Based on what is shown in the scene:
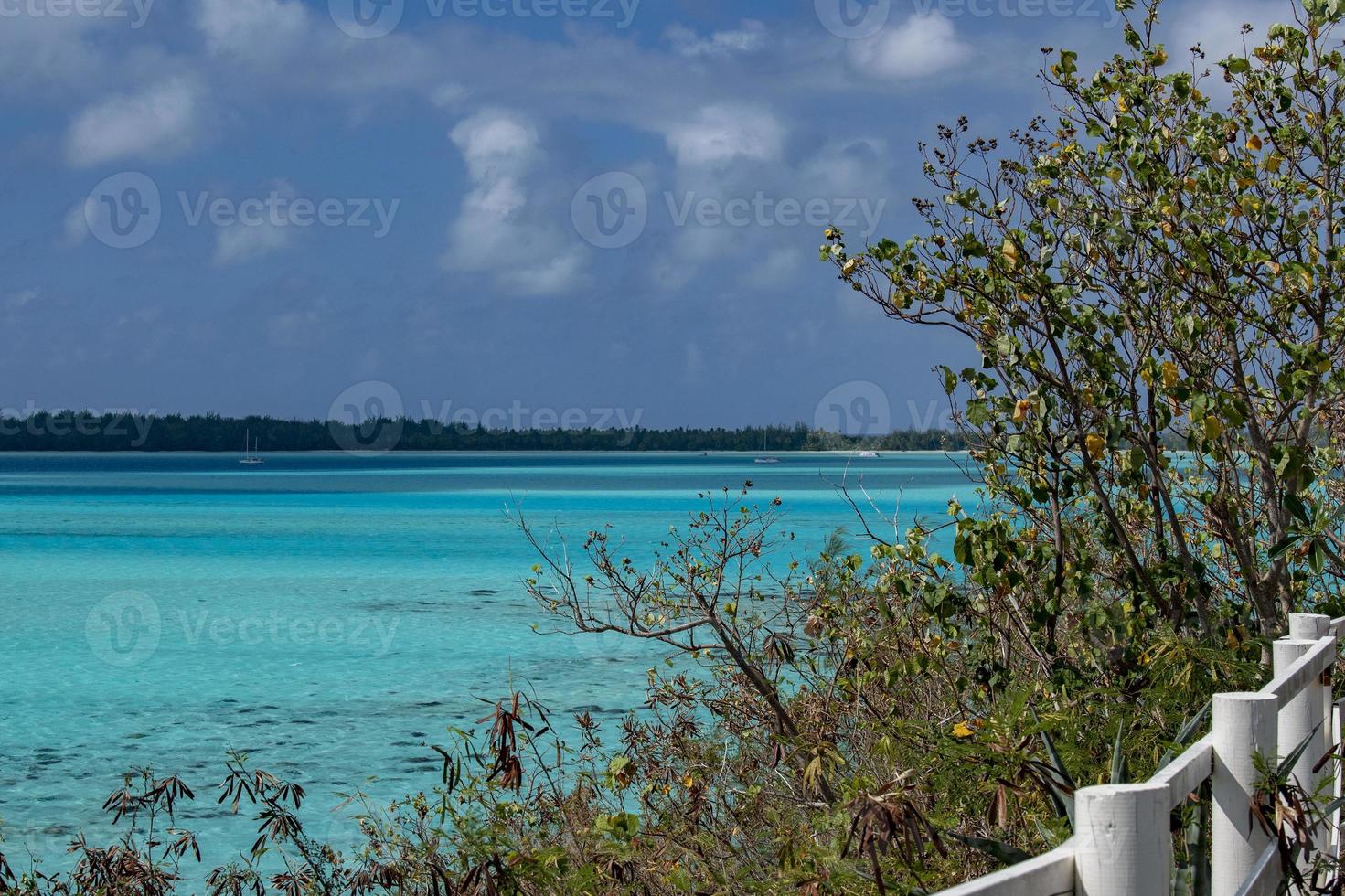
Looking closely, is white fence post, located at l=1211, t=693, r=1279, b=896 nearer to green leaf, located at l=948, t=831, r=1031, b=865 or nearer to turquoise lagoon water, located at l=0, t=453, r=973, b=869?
green leaf, located at l=948, t=831, r=1031, b=865

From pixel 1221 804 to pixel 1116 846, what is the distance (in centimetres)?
95

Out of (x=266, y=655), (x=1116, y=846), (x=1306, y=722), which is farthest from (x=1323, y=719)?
(x=266, y=655)

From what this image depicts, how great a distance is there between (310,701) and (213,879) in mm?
13129

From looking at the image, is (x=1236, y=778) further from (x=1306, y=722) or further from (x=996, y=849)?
(x=1306, y=722)

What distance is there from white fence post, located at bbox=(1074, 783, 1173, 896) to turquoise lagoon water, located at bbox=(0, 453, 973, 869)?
21.0 feet

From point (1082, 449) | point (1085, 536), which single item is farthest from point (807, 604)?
point (1082, 449)

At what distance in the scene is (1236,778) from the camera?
252 centimetres

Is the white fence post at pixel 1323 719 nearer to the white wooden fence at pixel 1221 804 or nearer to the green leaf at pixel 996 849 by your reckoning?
the white wooden fence at pixel 1221 804

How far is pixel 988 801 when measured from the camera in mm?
4449

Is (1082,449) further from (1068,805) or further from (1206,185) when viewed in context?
(1068,805)

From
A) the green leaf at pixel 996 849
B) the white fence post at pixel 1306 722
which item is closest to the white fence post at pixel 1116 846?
the green leaf at pixel 996 849

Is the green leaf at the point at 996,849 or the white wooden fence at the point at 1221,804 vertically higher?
the white wooden fence at the point at 1221,804

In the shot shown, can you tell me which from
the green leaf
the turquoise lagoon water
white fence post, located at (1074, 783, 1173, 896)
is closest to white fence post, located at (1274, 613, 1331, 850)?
the green leaf

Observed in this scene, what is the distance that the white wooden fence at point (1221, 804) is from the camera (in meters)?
1.75
